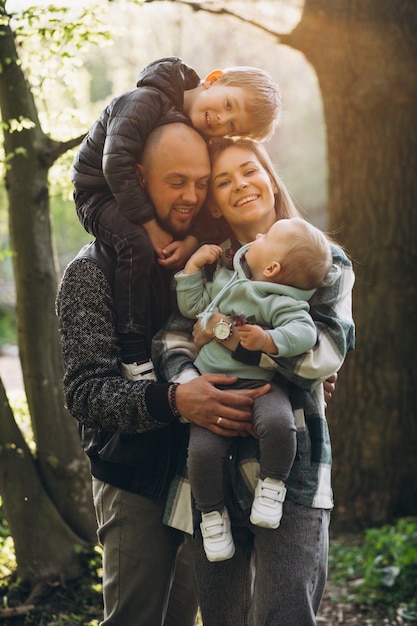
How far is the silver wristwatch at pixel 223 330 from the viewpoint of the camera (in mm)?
2379

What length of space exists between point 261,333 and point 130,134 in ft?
2.58

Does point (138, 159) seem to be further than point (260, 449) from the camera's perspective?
Yes

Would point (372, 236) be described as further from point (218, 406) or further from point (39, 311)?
point (218, 406)

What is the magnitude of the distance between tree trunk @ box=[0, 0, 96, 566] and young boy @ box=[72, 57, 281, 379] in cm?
189

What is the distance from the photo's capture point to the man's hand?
235cm

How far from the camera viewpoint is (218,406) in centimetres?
235

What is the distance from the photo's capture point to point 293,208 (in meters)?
2.75

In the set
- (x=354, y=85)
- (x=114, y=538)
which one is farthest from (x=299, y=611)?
(x=354, y=85)

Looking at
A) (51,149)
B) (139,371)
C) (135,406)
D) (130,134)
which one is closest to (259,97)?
(130,134)

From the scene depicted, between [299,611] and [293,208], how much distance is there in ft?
4.37

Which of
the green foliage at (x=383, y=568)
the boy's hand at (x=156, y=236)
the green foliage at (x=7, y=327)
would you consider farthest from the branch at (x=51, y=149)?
the green foliage at (x=7, y=327)

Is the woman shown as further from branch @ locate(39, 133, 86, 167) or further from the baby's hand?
branch @ locate(39, 133, 86, 167)

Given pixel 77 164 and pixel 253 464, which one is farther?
pixel 77 164

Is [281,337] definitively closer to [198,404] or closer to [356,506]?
[198,404]
